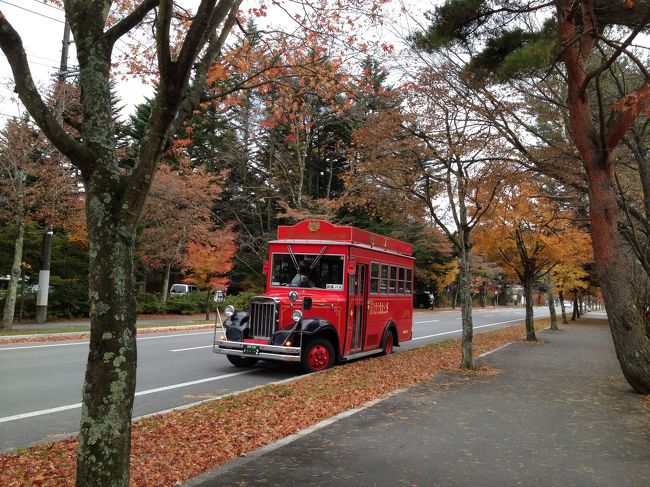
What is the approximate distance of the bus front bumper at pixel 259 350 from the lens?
10445mm

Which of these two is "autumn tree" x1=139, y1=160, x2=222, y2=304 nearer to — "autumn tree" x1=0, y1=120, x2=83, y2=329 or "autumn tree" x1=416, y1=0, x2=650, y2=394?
"autumn tree" x1=0, y1=120, x2=83, y2=329

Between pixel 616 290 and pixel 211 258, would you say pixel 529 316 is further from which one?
pixel 211 258

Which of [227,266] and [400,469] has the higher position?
[227,266]

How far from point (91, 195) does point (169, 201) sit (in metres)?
27.4

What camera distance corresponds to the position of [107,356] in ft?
11.3

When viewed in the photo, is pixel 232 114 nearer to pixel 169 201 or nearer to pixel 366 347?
pixel 169 201

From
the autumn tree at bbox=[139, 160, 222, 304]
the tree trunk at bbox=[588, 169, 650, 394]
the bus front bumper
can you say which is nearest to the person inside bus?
the bus front bumper

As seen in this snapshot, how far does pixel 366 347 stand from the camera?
13.1 metres

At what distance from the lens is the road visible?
6.75 metres

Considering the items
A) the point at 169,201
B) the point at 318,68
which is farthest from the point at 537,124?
the point at 169,201

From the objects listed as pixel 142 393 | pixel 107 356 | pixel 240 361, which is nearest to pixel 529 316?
pixel 240 361

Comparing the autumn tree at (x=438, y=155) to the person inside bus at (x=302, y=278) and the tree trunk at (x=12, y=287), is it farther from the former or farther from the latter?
the tree trunk at (x=12, y=287)

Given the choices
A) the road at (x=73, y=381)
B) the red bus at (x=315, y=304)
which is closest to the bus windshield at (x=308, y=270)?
the red bus at (x=315, y=304)

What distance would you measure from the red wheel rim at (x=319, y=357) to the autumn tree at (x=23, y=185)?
12.0 m
